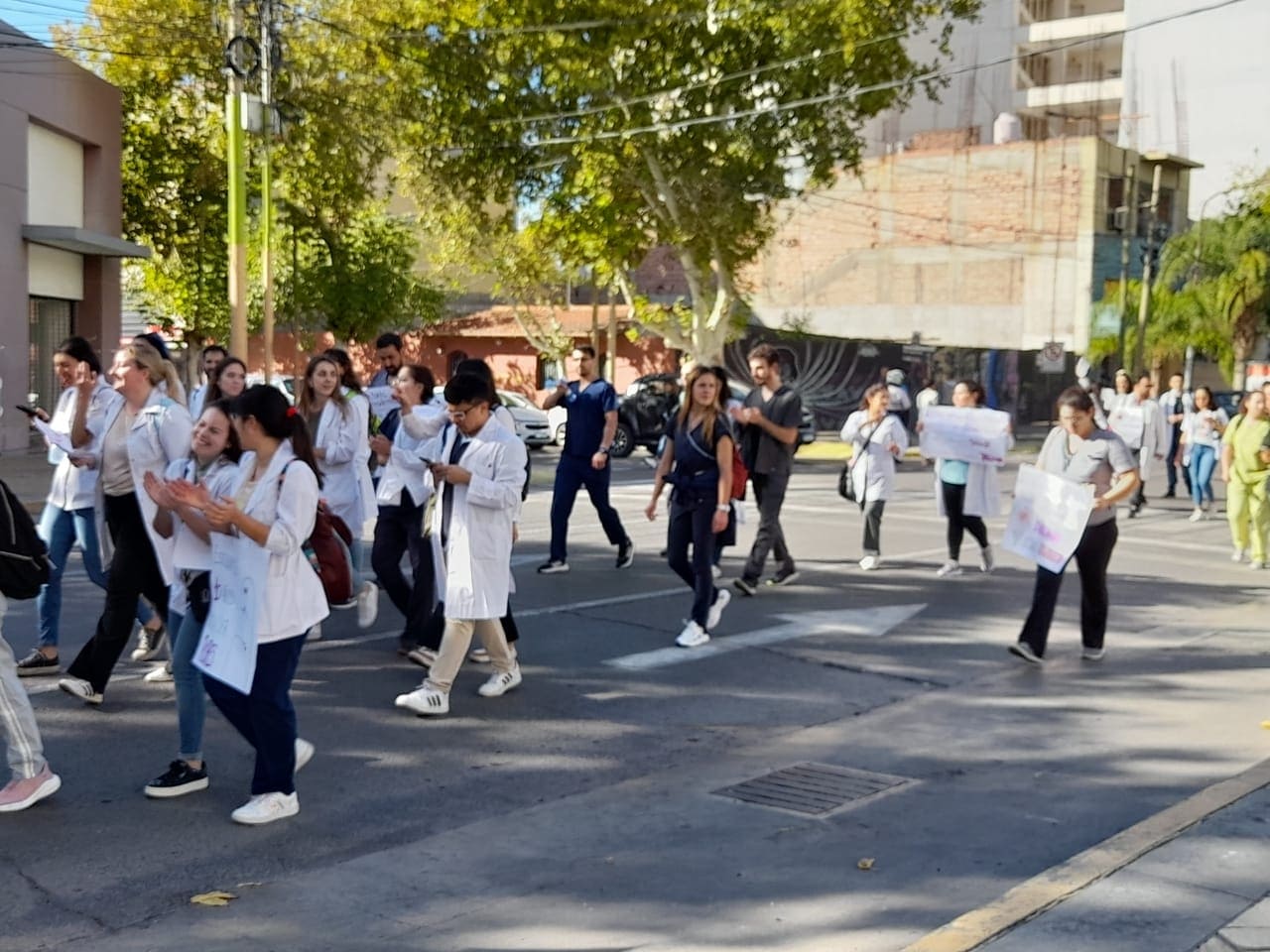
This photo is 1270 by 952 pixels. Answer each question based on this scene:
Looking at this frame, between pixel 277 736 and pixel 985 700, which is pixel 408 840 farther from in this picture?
pixel 985 700

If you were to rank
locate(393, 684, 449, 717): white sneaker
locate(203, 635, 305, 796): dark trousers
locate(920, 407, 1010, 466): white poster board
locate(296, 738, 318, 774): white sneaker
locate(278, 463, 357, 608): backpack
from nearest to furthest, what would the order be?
1. locate(203, 635, 305, 796): dark trousers
2. locate(278, 463, 357, 608): backpack
3. locate(296, 738, 318, 774): white sneaker
4. locate(393, 684, 449, 717): white sneaker
5. locate(920, 407, 1010, 466): white poster board

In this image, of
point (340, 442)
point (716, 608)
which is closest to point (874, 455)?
point (716, 608)

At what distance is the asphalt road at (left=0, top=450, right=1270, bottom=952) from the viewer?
4.99 m

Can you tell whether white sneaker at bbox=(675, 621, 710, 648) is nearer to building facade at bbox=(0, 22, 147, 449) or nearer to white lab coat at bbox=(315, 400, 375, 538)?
white lab coat at bbox=(315, 400, 375, 538)

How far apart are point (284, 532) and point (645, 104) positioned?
26268 millimetres

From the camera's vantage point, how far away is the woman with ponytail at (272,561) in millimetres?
5684

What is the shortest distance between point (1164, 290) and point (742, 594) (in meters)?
35.5

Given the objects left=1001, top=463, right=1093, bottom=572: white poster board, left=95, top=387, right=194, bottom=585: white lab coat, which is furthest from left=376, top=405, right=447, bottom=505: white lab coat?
left=1001, top=463, right=1093, bottom=572: white poster board

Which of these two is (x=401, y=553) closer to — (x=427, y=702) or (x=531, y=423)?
(x=427, y=702)

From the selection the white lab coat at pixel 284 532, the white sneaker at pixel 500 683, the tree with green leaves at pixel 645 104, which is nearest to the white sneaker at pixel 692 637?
the white sneaker at pixel 500 683

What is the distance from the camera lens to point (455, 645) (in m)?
7.55

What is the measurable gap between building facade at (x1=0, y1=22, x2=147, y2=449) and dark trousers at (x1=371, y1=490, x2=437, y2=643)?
16891 millimetres

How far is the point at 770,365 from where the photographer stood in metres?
11.7

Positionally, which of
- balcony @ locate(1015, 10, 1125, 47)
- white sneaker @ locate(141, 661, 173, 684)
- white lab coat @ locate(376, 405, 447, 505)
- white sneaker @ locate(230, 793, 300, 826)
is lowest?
white sneaker @ locate(230, 793, 300, 826)
